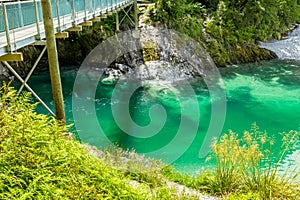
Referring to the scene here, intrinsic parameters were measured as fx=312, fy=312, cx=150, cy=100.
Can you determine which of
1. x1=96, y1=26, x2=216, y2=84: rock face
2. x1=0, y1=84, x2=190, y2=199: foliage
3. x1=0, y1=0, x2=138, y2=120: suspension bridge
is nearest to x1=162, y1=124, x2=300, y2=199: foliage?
x1=0, y1=84, x2=190, y2=199: foliage

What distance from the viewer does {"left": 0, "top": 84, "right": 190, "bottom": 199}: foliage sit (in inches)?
107

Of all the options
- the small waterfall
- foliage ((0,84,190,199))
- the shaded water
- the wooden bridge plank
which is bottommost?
the shaded water

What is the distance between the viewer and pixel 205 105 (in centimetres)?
1074

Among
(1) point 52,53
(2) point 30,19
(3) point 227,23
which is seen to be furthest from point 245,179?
(3) point 227,23

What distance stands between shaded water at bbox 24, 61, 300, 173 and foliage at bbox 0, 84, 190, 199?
377cm

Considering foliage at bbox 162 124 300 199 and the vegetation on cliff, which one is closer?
foliage at bbox 162 124 300 199

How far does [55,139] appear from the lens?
11.1 ft

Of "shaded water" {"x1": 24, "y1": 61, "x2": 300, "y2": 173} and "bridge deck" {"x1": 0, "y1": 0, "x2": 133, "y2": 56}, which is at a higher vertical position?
"bridge deck" {"x1": 0, "y1": 0, "x2": 133, "y2": 56}

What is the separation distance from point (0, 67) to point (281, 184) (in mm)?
11379

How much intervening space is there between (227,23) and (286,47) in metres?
4.08

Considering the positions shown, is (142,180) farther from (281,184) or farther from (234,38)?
(234,38)

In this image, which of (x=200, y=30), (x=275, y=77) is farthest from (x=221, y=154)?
(x=200, y=30)

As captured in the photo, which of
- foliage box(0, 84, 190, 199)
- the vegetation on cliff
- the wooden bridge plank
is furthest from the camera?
the vegetation on cliff

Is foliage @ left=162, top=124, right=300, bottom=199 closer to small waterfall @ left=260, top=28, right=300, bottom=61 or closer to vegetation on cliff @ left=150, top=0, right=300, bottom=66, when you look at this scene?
vegetation on cliff @ left=150, top=0, right=300, bottom=66
